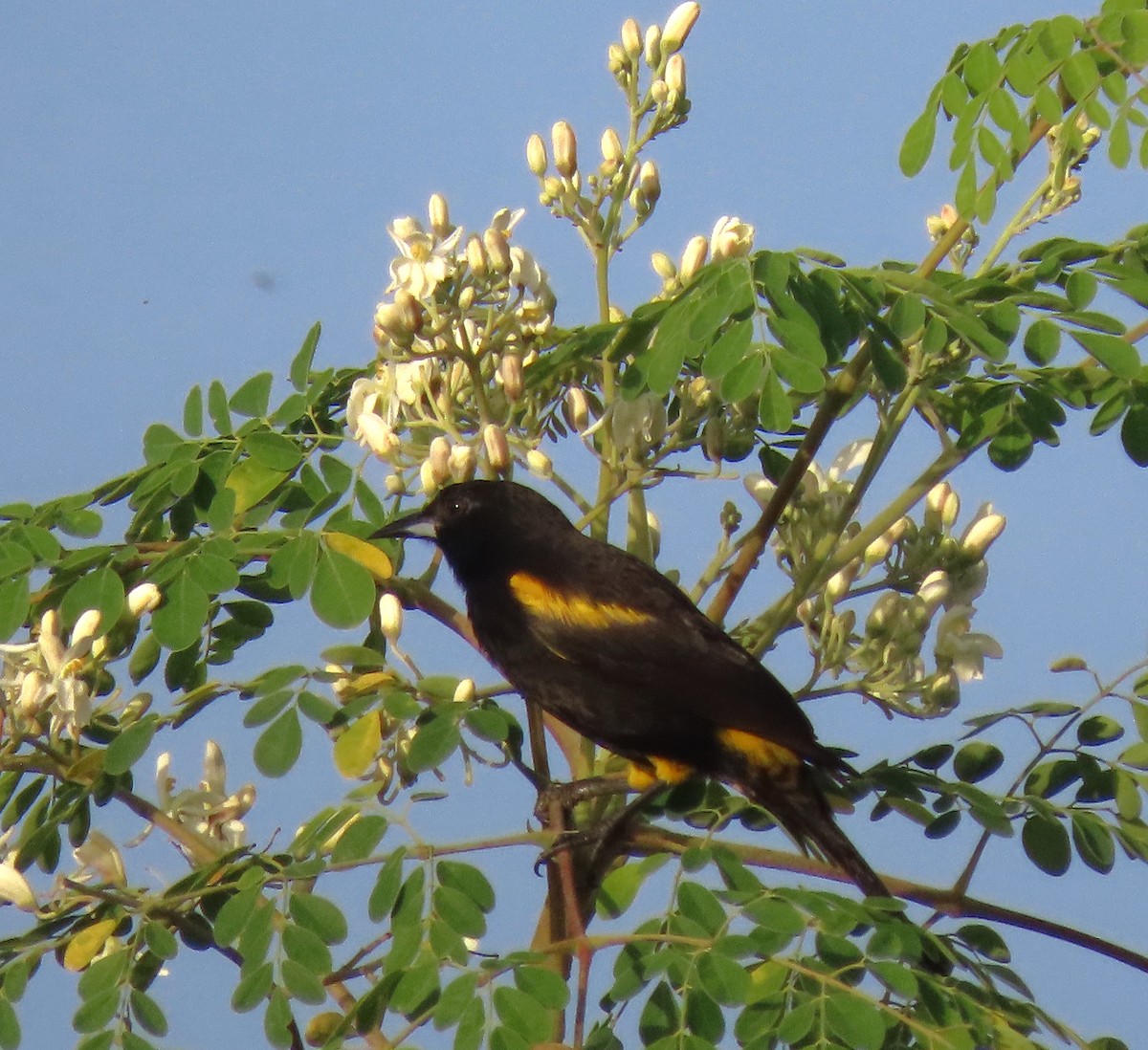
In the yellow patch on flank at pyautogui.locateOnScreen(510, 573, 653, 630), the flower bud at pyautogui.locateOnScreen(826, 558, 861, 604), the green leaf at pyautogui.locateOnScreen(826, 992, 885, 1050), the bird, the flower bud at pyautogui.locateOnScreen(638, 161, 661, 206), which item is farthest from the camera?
the yellow patch on flank at pyautogui.locateOnScreen(510, 573, 653, 630)

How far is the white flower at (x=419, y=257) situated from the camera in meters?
2.05

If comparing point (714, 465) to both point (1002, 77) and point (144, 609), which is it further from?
point (144, 609)

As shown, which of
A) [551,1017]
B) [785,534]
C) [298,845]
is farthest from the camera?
[785,534]

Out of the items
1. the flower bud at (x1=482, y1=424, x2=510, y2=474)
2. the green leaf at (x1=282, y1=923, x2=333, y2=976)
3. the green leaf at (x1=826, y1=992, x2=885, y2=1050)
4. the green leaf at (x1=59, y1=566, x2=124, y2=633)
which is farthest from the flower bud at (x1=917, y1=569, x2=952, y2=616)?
the green leaf at (x1=59, y1=566, x2=124, y2=633)

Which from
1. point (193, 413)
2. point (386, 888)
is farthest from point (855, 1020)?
point (193, 413)

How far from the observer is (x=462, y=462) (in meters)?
2.03

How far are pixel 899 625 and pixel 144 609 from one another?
3.30 feet

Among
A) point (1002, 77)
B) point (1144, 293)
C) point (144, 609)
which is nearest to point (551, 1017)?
point (144, 609)

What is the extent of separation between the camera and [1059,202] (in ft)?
7.13

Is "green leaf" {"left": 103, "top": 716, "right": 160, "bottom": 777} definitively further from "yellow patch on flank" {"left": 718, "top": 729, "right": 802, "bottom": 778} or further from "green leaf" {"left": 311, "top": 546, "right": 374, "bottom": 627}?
"yellow patch on flank" {"left": 718, "top": 729, "right": 802, "bottom": 778}

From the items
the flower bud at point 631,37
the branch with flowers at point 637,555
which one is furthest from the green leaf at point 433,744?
the flower bud at point 631,37

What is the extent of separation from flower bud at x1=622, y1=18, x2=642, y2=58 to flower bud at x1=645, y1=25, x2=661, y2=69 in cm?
1

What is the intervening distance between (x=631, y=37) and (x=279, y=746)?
118 cm

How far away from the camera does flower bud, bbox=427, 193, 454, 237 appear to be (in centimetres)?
213
